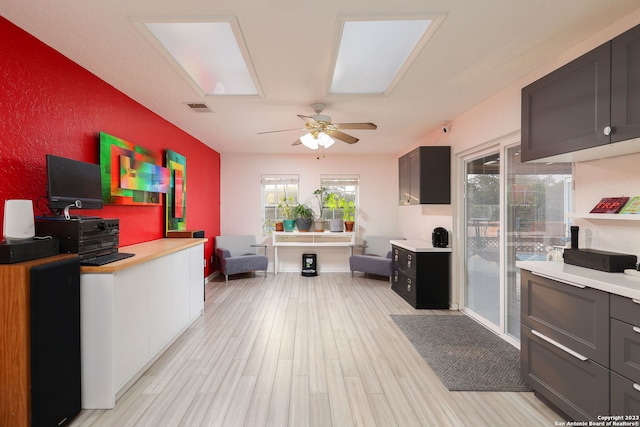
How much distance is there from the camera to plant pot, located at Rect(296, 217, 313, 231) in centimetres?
589

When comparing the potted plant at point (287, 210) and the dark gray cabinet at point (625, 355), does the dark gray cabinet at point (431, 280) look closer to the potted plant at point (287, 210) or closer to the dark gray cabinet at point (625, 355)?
the dark gray cabinet at point (625, 355)

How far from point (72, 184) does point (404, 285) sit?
4.06m

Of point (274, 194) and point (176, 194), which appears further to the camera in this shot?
point (274, 194)

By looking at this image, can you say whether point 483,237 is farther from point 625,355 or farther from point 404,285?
point 625,355

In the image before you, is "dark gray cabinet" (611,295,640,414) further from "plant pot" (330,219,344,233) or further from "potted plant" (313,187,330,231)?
"potted plant" (313,187,330,231)

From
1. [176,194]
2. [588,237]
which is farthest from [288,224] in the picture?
[588,237]

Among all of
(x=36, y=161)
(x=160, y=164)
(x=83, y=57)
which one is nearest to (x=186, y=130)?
(x=160, y=164)

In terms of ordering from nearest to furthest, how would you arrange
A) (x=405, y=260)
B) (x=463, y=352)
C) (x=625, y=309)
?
1. (x=625, y=309)
2. (x=463, y=352)
3. (x=405, y=260)

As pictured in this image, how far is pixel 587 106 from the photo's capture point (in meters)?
1.74

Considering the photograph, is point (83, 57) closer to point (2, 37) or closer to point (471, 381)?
point (2, 37)

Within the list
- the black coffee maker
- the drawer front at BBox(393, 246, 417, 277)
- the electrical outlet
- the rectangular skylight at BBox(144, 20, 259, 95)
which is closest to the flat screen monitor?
the rectangular skylight at BBox(144, 20, 259, 95)

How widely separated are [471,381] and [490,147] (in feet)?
8.07

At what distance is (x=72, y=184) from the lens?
2102 millimetres

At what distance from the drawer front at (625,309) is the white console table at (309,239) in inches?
174
